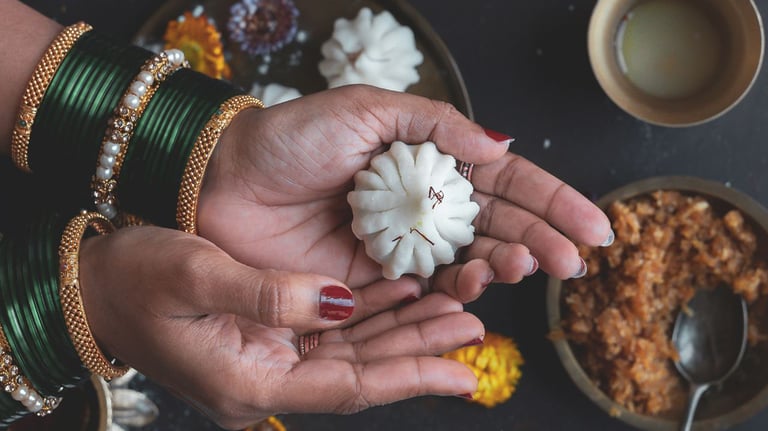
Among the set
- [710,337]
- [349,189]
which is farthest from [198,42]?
[710,337]

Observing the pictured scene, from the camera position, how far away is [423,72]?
58.7 inches

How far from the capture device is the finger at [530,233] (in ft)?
3.46

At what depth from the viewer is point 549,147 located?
1552 mm

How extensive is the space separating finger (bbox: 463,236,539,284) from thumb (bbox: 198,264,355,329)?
0.24 metres

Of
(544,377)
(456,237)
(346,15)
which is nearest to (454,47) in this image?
(346,15)

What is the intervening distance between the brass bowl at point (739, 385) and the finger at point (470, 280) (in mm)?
381

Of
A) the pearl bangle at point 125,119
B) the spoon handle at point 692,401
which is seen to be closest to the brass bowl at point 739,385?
the spoon handle at point 692,401

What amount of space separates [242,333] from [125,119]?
1.23 feet

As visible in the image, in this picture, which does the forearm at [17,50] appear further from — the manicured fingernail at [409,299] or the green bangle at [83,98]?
the manicured fingernail at [409,299]

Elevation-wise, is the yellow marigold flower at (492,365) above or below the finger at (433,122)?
below

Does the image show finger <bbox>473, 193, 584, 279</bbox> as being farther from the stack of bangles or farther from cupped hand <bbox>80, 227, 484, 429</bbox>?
the stack of bangles

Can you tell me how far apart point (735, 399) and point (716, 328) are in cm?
14

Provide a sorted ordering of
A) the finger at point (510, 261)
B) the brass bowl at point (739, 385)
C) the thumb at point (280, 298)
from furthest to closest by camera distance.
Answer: the brass bowl at point (739, 385) → the finger at point (510, 261) → the thumb at point (280, 298)

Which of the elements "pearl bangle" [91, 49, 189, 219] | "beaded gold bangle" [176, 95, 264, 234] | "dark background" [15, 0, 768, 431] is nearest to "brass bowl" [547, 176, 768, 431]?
"dark background" [15, 0, 768, 431]
